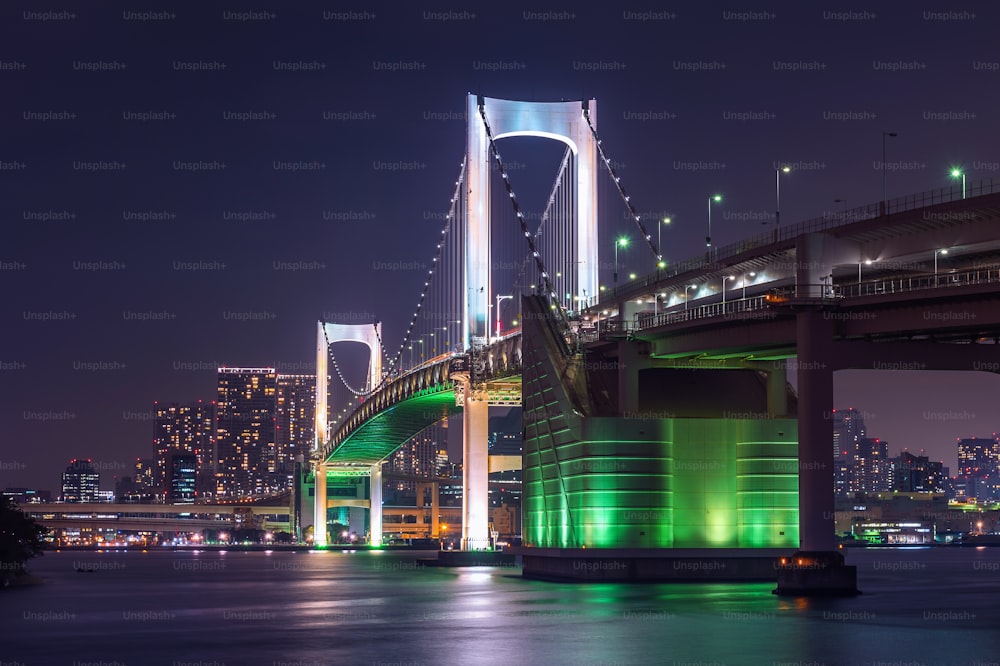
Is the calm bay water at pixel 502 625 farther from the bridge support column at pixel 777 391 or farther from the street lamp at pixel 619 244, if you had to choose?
the street lamp at pixel 619 244

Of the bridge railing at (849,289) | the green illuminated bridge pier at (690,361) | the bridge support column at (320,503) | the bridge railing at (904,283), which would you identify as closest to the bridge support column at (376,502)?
the bridge support column at (320,503)

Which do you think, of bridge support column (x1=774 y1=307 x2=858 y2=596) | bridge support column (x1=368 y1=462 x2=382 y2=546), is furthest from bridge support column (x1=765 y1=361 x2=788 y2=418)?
bridge support column (x1=368 y1=462 x2=382 y2=546)

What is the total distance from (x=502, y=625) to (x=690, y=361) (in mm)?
21251

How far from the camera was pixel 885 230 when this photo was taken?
4766 centimetres

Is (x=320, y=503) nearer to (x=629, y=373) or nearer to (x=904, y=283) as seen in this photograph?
(x=629, y=373)

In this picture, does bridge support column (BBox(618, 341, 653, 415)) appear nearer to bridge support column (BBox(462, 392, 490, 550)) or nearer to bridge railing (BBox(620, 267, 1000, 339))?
bridge railing (BBox(620, 267, 1000, 339))

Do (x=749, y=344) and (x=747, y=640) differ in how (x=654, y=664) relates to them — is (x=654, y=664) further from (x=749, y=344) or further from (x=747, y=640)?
(x=749, y=344)

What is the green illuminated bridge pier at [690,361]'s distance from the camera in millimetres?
47969

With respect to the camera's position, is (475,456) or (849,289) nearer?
(849,289)

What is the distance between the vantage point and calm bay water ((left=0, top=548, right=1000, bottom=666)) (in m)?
35.5

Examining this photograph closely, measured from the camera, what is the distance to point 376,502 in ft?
500

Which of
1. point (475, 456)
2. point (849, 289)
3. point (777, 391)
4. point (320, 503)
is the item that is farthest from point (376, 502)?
point (849, 289)

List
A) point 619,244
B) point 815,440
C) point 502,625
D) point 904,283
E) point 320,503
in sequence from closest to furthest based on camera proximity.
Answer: point 502,625 → point 815,440 → point 904,283 → point 619,244 → point 320,503

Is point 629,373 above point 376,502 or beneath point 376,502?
above
